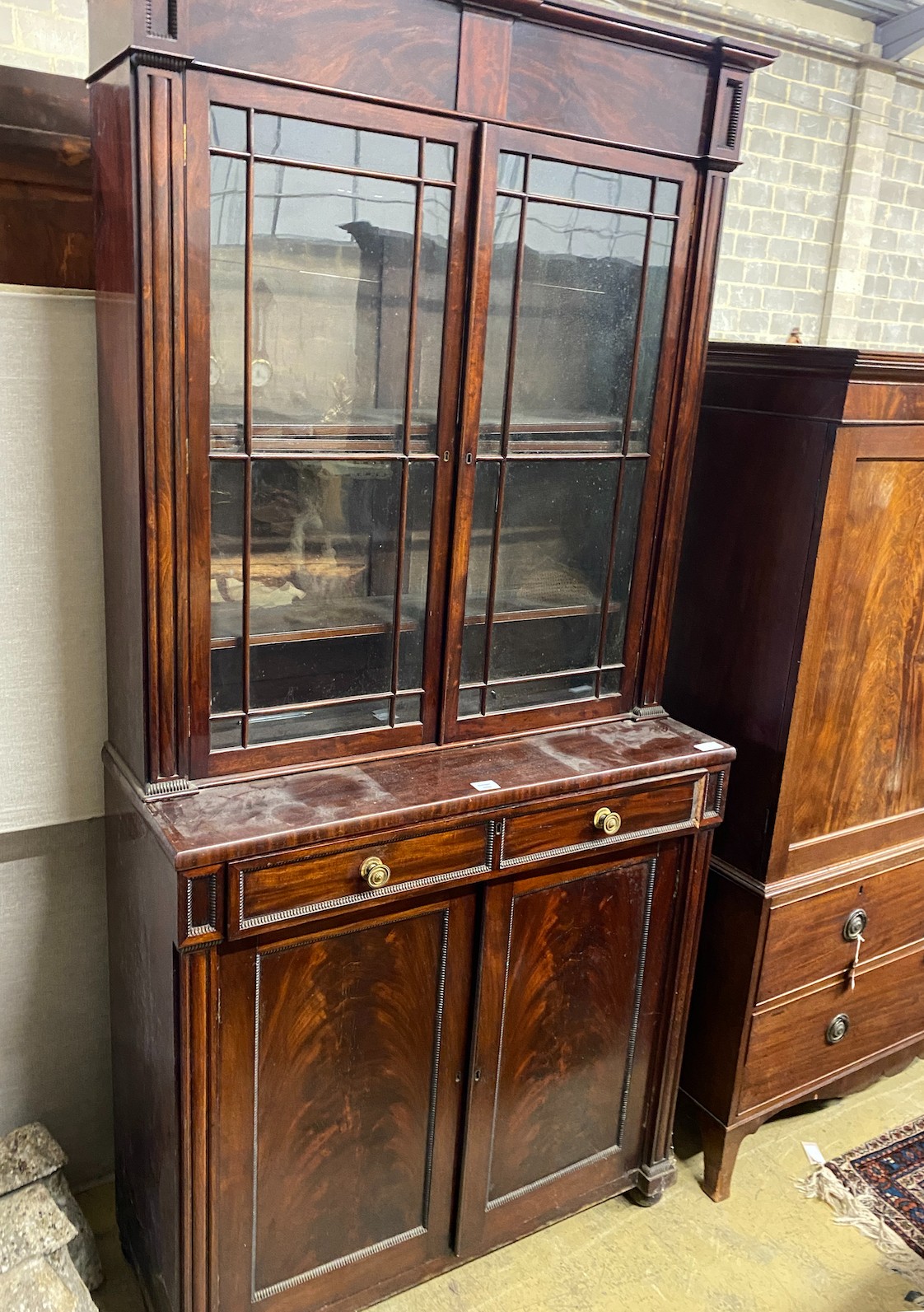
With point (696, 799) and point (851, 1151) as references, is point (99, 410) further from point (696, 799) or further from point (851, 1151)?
point (851, 1151)

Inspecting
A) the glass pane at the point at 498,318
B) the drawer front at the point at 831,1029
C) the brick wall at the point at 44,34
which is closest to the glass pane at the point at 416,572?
the glass pane at the point at 498,318

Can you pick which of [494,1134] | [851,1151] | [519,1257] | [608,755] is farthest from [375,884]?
[851,1151]

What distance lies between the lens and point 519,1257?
201 cm

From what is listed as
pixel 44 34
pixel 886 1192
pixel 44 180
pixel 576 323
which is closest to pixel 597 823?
pixel 576 323

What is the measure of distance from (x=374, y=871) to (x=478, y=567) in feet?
1.86

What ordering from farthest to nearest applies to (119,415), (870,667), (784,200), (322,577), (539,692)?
(784,200)
(870,667)
(539,692)
(322,577)
(119,415)

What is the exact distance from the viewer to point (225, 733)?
63.4 inches

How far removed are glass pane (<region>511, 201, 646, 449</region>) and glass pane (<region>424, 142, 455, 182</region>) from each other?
161 mm

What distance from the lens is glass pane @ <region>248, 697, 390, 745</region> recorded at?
1.64m

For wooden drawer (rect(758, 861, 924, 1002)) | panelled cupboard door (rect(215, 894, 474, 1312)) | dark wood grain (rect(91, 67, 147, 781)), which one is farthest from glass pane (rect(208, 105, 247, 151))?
wooden drawer (rect(758, 861, 924, 1002))

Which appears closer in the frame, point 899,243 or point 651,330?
point 651,330

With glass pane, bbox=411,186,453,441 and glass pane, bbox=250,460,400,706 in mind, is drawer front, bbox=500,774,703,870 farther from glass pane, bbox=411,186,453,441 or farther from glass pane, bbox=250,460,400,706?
glass pane, bbox=411,186,453,441

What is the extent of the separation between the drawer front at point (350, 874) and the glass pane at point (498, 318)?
67 cm

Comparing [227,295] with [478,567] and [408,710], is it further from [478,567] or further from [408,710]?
[408,710]
